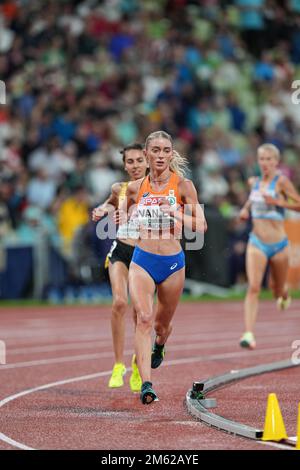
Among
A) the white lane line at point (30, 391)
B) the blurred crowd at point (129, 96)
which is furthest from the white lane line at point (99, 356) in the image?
the blurred crowd at point (129, 96)

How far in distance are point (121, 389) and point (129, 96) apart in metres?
13.5

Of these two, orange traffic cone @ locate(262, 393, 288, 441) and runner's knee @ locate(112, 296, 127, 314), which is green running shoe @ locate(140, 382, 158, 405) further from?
orange traffic cone @ locate(262, 393, 288, 441)

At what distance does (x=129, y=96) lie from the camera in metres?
23.2

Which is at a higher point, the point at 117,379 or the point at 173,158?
the point at 173,158

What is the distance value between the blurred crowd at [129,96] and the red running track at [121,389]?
9.31 ft

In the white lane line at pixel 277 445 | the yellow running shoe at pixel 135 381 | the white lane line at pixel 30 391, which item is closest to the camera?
the white lane line at pixel 277 445

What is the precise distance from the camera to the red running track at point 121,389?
7594mm

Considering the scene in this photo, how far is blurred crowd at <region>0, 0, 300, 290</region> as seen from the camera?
2052cm

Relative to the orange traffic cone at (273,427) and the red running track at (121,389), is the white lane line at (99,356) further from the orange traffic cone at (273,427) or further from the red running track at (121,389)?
the orange traffic cone at (273,427)

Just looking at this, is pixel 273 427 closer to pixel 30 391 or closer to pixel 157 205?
pixel 157 205

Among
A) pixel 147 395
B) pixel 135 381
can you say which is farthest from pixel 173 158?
pixel 135 381

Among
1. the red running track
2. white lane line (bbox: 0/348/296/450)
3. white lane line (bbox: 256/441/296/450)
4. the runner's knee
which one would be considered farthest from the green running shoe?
white lane line (bbox: 256/441/296/450)

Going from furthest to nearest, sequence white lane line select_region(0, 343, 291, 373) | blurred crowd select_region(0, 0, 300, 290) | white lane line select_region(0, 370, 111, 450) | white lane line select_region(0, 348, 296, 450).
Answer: blurred crowd select_region(0, 0, 300, 290)
white lane line select_region(0, 343, 291, 373)
white lane line select_region(0, 348, 296, 450)
white lane line select_region(0, 370, 111, 450)

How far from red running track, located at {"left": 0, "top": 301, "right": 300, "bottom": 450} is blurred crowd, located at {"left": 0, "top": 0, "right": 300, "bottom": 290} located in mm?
2839
